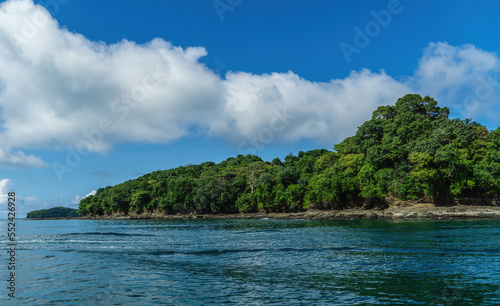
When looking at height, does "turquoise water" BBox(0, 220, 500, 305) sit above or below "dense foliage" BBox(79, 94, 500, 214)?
below

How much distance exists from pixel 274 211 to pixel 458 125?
6551cm

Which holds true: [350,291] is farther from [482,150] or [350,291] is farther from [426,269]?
[482,150]

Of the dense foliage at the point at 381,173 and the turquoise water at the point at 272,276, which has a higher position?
the dense foliage at the point at 381,173

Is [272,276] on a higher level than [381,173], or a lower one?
lower

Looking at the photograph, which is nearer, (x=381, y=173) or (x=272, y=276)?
(x=272, y=276)

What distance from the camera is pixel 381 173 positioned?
3497 inches

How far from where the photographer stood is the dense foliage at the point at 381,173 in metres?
78.2

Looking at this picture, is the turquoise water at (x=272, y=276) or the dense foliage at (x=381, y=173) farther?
the dense foliage at (x=381, y=173)

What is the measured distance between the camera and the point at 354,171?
99375 millimetres

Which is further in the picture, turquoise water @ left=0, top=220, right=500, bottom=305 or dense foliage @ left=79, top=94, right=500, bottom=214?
dense foliage @ left=79, top=94, right=500, bottom=214

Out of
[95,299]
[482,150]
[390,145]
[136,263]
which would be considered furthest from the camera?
[390,145]

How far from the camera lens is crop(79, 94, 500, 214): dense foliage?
257ft

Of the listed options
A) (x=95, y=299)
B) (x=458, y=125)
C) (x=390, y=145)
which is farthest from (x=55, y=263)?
(x=458, y=125)

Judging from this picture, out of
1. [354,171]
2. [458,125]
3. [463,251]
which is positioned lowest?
[463,251]
